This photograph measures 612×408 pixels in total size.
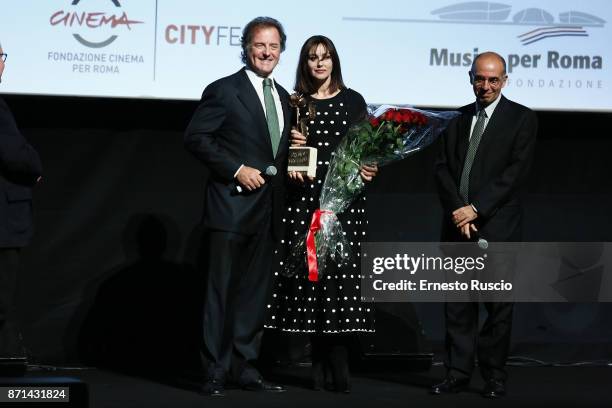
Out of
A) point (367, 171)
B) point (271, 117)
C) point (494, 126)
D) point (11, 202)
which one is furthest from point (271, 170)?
point (11, 202)

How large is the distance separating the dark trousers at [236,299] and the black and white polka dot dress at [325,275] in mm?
72

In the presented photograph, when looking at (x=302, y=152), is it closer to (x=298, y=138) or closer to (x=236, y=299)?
(x=298, y=138)

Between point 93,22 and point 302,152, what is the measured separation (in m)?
1.57

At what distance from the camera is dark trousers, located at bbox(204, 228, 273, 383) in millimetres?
4543

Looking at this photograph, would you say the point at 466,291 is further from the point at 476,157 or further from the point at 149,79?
the point at 149,79

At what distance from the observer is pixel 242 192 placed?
14.9 feet

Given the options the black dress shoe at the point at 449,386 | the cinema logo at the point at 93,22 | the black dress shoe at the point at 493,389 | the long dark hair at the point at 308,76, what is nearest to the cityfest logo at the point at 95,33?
the cinema logo at the point at 93,22

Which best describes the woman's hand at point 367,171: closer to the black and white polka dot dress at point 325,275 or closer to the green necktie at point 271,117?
the black and white polka dot dress at point 325,275

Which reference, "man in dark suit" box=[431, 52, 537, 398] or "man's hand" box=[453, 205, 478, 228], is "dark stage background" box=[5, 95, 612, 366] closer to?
"man in dark suit" box=[431, 52, 537, 398]

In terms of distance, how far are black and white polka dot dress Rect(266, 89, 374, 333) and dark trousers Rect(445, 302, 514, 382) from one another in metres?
0.38

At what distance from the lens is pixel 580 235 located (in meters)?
6.27

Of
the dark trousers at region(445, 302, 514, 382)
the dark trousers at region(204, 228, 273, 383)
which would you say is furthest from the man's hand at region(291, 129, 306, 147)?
the dark trousers at region(445, 302, 514, 382)

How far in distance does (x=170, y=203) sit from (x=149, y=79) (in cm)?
77

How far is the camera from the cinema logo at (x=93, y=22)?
5.39m
